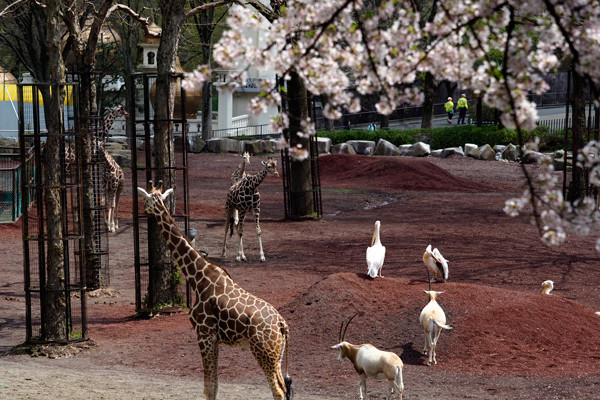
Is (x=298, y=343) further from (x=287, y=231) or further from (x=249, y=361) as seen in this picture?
(x=287, y=231)

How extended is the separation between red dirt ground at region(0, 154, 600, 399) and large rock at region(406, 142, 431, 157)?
1380 cm

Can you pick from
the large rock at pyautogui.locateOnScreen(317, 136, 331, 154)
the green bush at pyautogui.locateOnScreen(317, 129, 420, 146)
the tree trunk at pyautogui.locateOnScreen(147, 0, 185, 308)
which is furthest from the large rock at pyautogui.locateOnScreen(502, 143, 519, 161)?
the tree trunk at pyautogui.locateOnScreen(147, 0, 185, 308)

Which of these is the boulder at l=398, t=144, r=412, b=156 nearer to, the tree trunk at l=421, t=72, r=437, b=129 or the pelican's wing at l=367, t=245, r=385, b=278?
the tree trunk at l=421, t=72, r=437, b=129

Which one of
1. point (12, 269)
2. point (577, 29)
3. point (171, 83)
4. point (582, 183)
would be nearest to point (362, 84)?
point (577, 29)

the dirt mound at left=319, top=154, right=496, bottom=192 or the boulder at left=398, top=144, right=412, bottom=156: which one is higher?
the boulder at left=398, top=144, right=412, bottom=156

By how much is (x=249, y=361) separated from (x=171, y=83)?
16.4 feet

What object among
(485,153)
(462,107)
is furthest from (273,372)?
(462,107)

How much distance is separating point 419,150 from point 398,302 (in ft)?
92.3

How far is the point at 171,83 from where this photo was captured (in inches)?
530

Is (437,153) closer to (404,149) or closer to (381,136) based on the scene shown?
(404,149)

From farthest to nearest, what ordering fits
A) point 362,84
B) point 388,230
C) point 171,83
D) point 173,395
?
point 388,230, point 171,83, point 173,395, point 362,84

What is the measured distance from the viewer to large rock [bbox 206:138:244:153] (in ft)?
138

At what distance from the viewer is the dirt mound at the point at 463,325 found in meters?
10.1

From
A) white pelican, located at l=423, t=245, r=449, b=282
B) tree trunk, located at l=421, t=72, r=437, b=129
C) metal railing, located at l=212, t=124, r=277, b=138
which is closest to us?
white pelican, located at l=423, t=245, r=449, b=282
